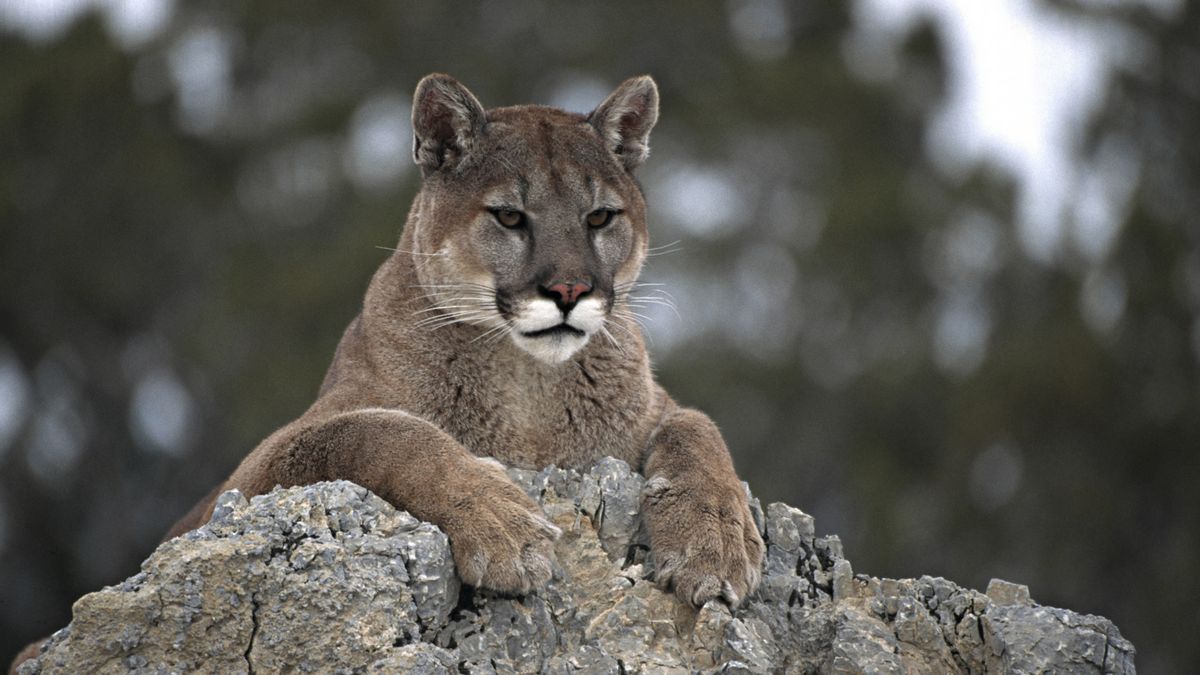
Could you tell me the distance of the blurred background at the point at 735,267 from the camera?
20422mm

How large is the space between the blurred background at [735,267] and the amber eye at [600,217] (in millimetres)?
12931

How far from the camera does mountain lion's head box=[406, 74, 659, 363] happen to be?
6074mm

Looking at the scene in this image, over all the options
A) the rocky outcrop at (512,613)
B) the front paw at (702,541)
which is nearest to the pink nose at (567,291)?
the rocky outcrop at (512,613)

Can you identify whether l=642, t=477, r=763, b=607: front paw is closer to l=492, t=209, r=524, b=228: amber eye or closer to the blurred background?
l=492, t=209, r=524, b=228: amber eye

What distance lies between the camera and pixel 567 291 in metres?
5.98

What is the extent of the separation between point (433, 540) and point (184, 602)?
2.67 feet

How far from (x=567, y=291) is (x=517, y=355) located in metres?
0.46

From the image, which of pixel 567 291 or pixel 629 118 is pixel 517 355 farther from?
pixel 629 118

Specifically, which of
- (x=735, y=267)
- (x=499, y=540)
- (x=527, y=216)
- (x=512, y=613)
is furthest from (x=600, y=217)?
(x=735, y=267)

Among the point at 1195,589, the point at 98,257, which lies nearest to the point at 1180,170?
the point at 1195,589

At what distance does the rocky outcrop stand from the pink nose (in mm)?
695

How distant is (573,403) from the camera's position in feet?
20.8

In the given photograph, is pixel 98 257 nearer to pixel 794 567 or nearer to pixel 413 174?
pixel 413 174

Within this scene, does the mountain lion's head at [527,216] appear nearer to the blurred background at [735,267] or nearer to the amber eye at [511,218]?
the amber eye at [511,218]
